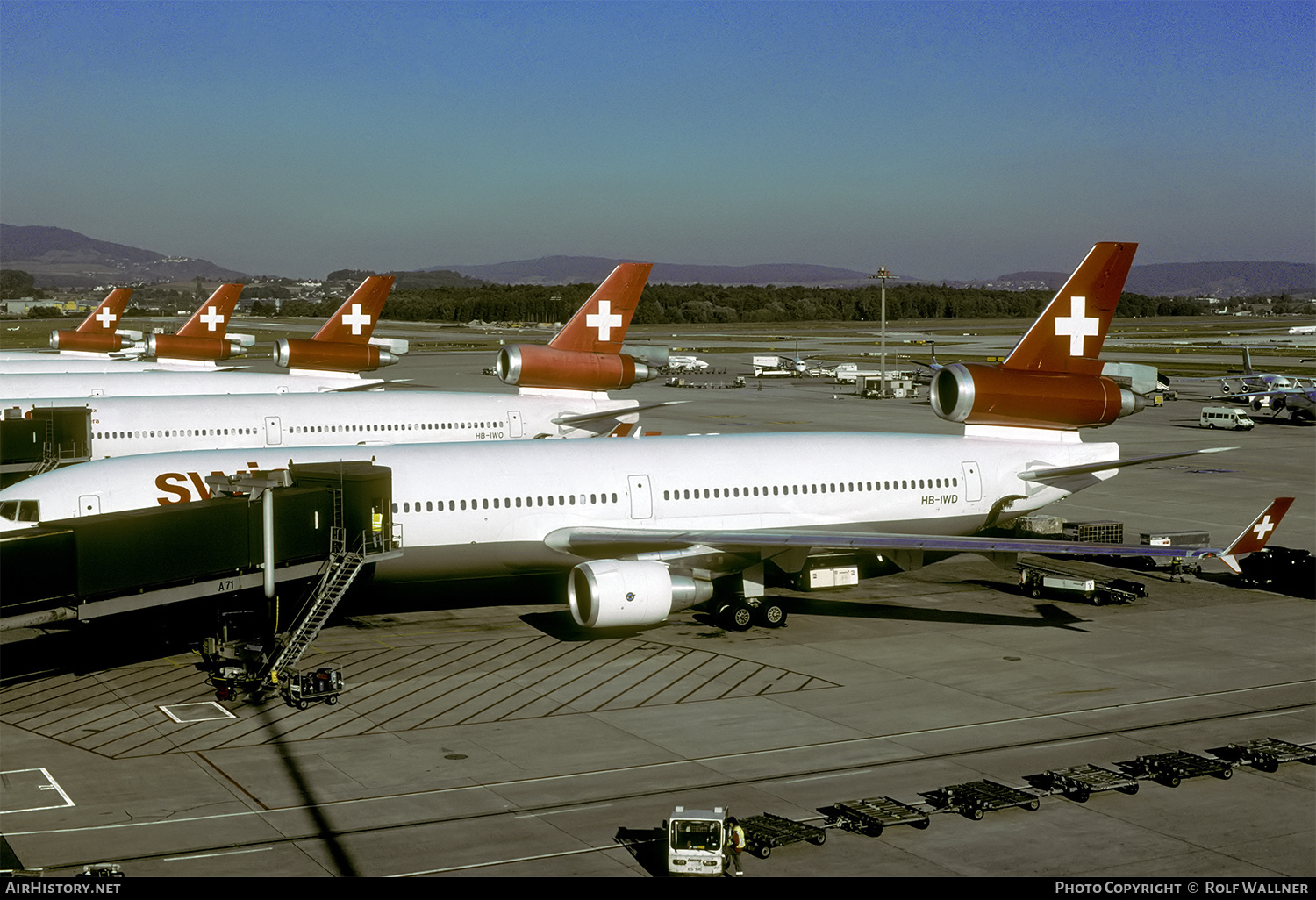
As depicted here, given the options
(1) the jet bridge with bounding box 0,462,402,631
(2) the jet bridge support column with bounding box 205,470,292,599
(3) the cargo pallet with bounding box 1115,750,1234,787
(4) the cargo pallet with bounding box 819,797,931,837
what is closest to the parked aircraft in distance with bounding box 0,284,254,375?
(2) the jet bridge support column with bounding box 205,470,292,599

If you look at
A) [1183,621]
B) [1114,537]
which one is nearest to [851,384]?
[1114,537]

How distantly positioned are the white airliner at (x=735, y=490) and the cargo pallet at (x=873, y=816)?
35.3 ft

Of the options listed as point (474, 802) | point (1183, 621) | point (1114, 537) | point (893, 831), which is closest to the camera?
point (893, 831)

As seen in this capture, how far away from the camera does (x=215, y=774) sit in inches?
872

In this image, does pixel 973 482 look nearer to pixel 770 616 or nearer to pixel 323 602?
pixel 770 616

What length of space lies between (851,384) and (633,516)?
8591cm

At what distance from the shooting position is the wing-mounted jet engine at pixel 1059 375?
37.2m

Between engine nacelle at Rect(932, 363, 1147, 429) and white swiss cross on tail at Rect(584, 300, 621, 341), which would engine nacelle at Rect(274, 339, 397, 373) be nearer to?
white swiss cross on tail at Rect(584, 300, 621, 341)

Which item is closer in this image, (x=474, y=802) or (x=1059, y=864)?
(x=1059, y=864)

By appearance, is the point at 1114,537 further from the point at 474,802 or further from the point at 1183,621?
the point at 474,802

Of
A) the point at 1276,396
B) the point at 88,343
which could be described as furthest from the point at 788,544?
the point at 88,343

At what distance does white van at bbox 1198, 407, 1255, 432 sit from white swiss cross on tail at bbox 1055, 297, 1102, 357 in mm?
47025

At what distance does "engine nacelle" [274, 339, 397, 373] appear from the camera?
63.6m

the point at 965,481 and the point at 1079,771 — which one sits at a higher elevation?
the point at 965,481
